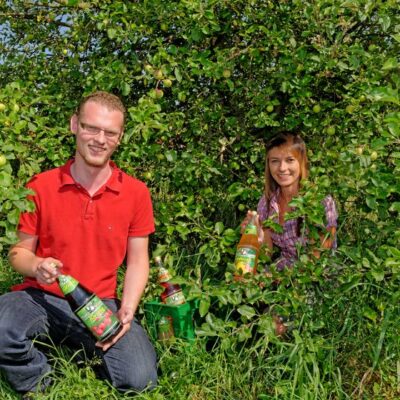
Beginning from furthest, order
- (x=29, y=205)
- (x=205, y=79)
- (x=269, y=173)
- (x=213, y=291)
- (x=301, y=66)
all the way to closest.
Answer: (x=205, y=79) < (x=269, y=173) < (x=301, y=66) < (x=213, y=291) < (x=29, y=205)

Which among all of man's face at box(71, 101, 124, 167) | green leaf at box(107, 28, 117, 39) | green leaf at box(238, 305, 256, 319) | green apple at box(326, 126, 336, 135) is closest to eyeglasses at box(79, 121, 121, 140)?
man's face at box(71, 101, 124, 167)

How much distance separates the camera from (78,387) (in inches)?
104

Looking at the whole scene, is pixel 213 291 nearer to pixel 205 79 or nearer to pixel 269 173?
pixel 269 173

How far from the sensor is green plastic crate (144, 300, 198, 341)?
9.93 feet

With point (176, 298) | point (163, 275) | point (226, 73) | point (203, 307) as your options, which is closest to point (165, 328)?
point (176, 298)

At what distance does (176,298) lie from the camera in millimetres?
3146

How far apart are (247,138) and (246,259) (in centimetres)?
93

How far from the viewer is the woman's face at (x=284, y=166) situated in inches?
130

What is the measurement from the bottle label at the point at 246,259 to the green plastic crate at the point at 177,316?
30 cm

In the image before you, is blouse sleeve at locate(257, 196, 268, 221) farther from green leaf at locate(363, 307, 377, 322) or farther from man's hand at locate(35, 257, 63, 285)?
man's hand at locate(35, 257, 63, 285)

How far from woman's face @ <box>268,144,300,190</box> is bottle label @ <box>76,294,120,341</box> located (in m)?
1.26

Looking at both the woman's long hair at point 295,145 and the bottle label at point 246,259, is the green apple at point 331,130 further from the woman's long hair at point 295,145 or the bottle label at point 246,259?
the bottle label at point 246,259

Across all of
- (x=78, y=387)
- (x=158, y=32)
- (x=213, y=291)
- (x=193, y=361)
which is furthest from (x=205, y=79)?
(x=78, y=387)

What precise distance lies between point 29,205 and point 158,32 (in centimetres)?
155
